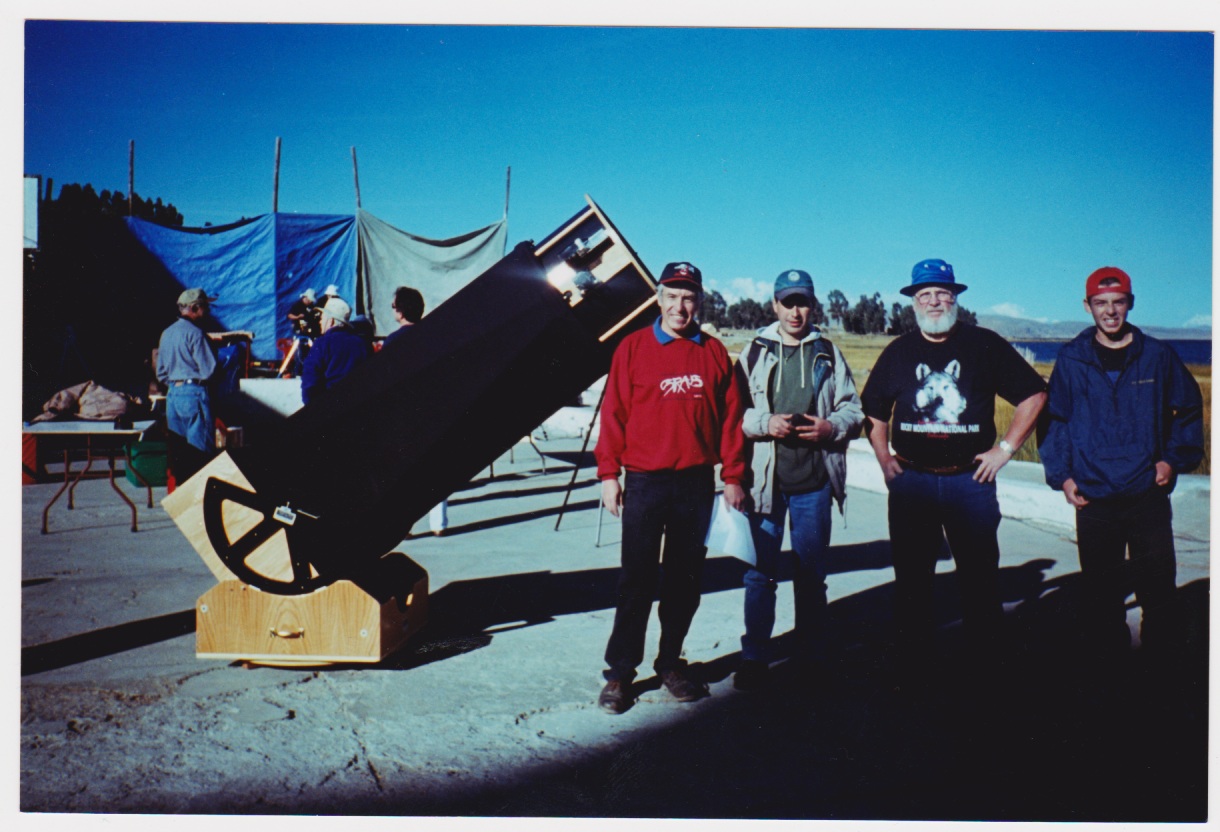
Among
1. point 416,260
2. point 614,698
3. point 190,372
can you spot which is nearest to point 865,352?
point 614,698

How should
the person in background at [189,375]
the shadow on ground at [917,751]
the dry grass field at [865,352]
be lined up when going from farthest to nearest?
the person in background at [189,375] < the dry grass field at [865,352] < the shadow on ground at [917,751]

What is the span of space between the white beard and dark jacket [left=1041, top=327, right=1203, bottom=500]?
0.50 m

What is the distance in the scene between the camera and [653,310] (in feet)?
12.1

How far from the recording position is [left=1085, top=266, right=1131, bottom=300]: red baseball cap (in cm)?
363

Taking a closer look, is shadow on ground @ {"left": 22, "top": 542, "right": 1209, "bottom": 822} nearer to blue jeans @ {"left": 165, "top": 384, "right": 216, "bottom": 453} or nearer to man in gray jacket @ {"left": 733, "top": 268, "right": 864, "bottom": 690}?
man in gray jacket @ {"left": 733, "top": 268, "right": 864, "bottom": 690}

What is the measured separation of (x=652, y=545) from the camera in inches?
136

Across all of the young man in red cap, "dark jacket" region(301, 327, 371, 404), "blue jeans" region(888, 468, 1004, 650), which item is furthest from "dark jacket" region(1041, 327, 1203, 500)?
"dark jacket" region(301, 327, 371, 404)

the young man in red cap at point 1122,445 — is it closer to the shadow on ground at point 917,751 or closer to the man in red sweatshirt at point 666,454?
the shadow on ground at point 917,751

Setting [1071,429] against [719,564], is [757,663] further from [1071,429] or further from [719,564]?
[719,564]

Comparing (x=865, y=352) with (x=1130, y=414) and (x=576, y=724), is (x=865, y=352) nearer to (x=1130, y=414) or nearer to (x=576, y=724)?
(x=1130, y=414)

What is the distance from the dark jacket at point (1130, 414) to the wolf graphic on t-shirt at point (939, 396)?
502 mm

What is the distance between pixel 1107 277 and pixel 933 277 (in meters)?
0.72

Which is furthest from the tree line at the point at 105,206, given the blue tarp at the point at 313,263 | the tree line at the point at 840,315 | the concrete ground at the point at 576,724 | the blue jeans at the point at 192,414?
the tree line at the point at 840,315

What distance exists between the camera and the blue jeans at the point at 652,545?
3.43 meters
